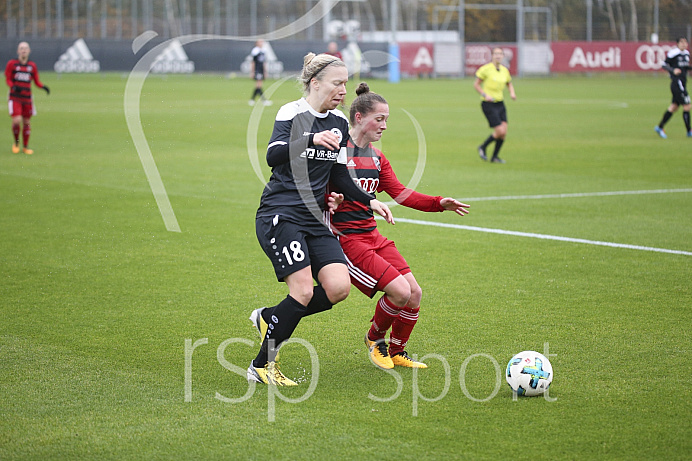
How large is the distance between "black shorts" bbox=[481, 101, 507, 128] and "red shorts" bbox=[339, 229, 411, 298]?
11.8 metres

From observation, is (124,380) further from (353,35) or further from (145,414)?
(353,35)

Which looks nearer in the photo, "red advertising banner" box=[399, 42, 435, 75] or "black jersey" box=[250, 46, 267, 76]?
"black jersey" box=[250, 46, 267, 76]

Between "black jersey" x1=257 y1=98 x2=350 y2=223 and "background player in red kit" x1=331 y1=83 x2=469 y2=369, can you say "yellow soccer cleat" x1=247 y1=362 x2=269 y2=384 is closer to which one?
"background player in red kit" x1=331 y1=83 x2=469 y2=369

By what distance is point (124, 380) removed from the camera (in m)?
5.01

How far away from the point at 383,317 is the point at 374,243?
1.66ft

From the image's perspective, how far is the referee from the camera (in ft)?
54.6

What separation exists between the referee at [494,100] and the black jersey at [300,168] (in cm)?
1197

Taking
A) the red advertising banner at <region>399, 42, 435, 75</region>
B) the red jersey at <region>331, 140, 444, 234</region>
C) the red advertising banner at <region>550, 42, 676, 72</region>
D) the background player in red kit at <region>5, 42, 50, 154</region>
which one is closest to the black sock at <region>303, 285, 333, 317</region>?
the red jersey at <region>331, 140, 444, 234</region>

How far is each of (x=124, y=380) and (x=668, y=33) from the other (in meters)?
55.6

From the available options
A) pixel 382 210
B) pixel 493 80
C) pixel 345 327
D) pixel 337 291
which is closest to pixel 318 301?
pixel 337 291

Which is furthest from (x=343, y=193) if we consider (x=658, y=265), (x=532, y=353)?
(x=658, y=265)

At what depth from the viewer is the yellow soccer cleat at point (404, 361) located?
5344 mm

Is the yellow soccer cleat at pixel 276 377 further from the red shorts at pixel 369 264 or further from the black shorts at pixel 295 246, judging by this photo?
the red shorts at pixel 369 264

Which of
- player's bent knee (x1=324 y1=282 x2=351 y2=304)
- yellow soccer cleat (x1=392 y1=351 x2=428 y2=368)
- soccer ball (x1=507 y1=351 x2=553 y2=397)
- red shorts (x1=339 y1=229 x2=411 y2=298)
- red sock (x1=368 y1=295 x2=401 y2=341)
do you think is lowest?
yellow soccer cleat (x1=392 y1=351 x2=428 y2=368)
